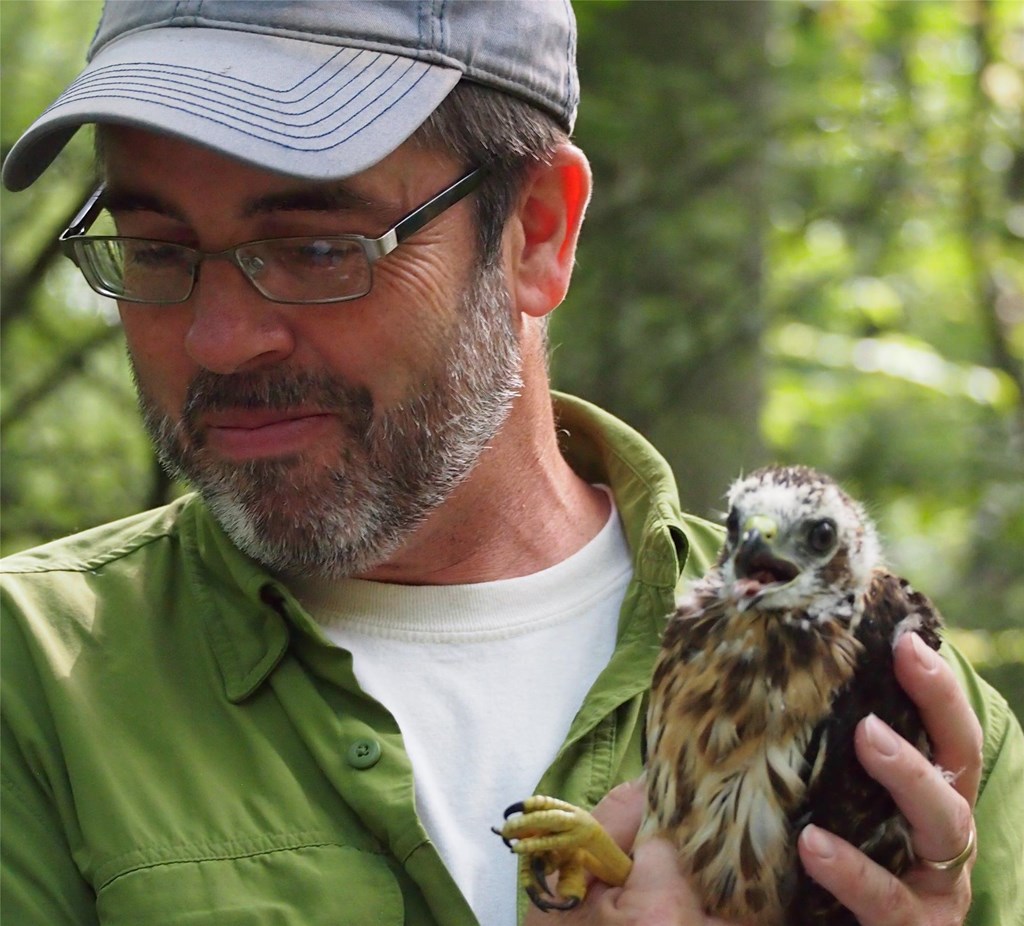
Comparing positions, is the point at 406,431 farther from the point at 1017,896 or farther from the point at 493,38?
the point at 1017,896

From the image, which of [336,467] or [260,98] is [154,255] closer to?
[260,98]

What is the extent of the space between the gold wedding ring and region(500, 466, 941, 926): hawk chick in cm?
5

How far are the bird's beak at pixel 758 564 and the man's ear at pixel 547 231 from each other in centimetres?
87

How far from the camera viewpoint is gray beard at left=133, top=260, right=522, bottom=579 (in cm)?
244

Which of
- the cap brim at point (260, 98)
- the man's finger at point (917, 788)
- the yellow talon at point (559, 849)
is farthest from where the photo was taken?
the cap brim at point (260, 98)

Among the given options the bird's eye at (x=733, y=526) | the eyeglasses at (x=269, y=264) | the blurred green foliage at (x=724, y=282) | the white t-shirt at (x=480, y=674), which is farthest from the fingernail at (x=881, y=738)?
the blurred green foliage at (x=724, y=282)

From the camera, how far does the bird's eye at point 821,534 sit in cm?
220

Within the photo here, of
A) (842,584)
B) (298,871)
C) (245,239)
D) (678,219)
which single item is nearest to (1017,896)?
(842,584)

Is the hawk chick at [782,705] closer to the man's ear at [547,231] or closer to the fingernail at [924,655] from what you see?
the fingernail at [924,655]

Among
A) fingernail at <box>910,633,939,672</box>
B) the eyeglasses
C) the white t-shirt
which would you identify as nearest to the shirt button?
the white t-shirt

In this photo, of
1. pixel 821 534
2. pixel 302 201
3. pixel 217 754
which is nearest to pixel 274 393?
pixel 302 201

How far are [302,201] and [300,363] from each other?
0.27m

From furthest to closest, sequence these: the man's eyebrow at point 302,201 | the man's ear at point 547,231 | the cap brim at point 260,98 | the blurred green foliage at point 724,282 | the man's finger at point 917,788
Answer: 1. the blurred green foliage at point 724,282
2. the man's ear at point 547,231
3. the man's eyebrow at point 302,201
4. the cap brim at point 260,98
5. the man's finger at point 917,788

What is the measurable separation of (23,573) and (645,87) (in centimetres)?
290
